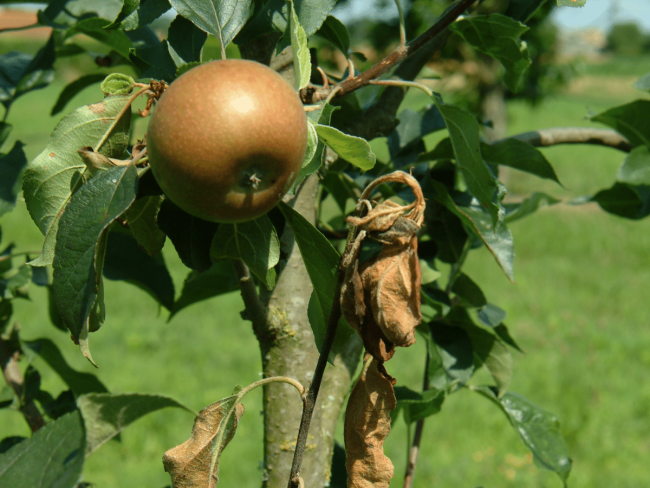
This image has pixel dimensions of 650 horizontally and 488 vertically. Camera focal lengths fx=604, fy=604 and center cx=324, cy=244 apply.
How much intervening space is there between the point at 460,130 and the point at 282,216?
0.24m

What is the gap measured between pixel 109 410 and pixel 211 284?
35 cm

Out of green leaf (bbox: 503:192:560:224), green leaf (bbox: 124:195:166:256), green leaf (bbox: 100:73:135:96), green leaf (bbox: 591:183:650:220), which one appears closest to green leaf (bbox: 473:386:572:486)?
green leaf (bbox: 503:192:560:224)

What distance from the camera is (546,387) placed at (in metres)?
3.32

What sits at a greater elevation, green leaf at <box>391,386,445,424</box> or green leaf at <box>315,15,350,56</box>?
green leaf at <box>315,15,350,56</box>

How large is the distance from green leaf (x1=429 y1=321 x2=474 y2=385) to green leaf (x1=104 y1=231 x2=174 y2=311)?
1.34 ft

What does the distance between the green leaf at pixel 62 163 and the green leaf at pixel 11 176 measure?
0.26m

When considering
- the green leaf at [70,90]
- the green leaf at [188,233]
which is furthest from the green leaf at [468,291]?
the green leaf at [70,90]

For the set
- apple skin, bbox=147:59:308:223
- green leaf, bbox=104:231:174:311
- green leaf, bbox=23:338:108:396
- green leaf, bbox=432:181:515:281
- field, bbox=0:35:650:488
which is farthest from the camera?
field, bbox=0:35:650:488

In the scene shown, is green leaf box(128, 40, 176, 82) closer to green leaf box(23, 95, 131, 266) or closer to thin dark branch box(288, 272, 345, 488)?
green leaf box(23, 95, 131, 266)

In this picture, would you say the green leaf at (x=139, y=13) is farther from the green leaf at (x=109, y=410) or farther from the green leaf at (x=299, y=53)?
the green leaf at (x=109, y=410)

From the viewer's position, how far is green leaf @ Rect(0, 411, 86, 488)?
52 centimetres

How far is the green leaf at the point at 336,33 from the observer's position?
32.4 inches

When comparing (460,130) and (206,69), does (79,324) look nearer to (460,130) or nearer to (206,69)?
(206,69)

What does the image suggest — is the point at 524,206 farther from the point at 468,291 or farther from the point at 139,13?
the point at 139,13
